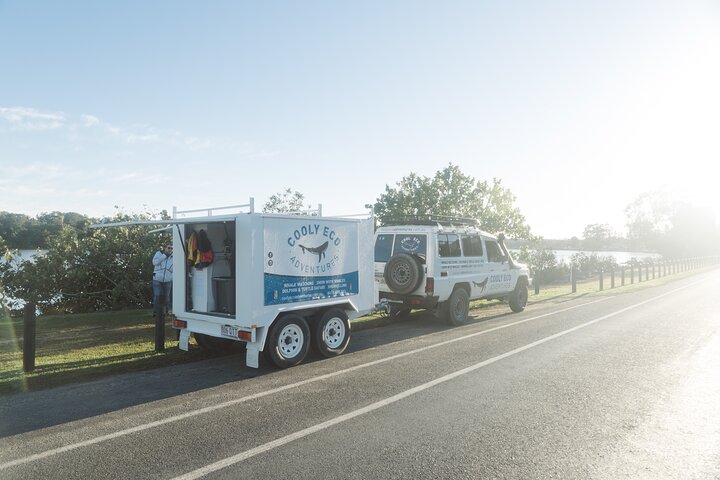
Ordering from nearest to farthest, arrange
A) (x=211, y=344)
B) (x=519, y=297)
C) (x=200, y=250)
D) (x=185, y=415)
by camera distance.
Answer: (x=185, y=415) → (x=200, y=250) → (x=211, y=344) → (x=519, y=297)

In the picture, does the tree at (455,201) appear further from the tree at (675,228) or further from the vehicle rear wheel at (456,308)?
the tree at (675,228)

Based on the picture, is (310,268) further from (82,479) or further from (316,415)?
(82,479)

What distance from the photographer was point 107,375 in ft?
22.4

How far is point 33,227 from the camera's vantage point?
1570cm

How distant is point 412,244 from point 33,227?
41.5ft

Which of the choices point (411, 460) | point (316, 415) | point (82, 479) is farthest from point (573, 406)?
point (82, 479)

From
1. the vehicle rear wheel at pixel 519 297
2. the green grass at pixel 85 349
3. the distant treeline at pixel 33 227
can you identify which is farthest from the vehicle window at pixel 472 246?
the distant treeline at pixel 33 227

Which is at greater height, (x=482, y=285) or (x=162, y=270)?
(x=162, y=270)

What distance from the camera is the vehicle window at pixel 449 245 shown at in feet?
37.3

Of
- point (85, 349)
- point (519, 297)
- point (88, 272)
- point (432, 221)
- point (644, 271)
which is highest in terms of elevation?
point (432, 221)

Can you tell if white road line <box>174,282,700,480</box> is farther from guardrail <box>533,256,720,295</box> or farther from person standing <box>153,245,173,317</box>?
guardrail <box>533,256,720,295</box>

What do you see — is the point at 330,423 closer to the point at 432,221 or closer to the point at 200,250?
the point at 200,250

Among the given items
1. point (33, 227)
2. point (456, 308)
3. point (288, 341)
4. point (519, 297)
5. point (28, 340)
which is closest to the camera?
point (28, 340)

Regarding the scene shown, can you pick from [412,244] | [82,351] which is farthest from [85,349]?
[412,244]
